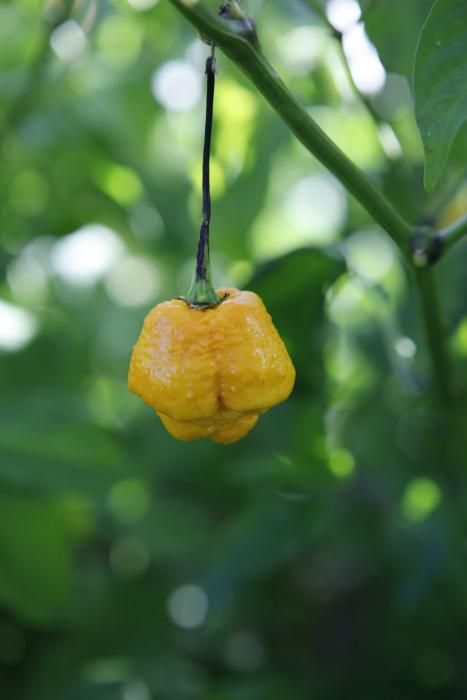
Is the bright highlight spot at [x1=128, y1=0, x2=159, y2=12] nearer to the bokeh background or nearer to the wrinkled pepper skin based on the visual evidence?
the bokeh background

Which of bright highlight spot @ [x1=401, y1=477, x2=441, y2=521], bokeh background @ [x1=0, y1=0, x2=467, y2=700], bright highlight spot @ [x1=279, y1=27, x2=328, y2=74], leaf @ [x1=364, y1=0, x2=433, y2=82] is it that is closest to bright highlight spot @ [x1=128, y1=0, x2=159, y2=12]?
bokeh background @ [x1=0, y1=0, x2=467, y2=700]

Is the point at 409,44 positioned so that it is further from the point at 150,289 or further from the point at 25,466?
the point at 150,289

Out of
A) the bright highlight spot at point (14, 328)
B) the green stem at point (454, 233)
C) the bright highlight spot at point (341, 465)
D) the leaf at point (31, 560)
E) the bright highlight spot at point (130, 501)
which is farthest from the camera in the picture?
the bright highlight spot at point (130, 501)

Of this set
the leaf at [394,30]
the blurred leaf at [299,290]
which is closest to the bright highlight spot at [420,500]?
Result: the blurred leaf at [299,290]

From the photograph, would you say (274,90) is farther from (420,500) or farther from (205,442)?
(205,442)

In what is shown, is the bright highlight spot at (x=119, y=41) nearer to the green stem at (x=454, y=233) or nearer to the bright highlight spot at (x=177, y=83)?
the bright highlight spot at (x=177, y=83)

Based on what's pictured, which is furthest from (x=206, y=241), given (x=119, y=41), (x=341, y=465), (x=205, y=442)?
(x=119, y=41)
